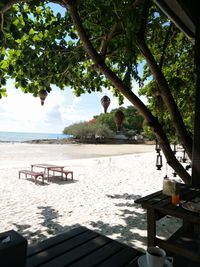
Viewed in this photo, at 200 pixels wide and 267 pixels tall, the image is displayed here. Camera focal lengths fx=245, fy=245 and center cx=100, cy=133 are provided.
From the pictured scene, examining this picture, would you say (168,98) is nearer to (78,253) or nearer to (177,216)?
(177,216)

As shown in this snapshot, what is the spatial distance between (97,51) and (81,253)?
4.08m

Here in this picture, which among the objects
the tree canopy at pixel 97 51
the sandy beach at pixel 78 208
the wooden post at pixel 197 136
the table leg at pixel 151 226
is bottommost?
the sandy beach at pixel 78 208

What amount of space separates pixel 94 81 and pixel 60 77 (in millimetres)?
1168

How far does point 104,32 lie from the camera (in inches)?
180

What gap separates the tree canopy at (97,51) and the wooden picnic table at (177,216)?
82cm

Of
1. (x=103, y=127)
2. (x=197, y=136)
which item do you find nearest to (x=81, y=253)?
(x=197, y=136)

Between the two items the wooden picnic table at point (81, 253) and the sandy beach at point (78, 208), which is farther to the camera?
the sandy beach at point (78, 208)

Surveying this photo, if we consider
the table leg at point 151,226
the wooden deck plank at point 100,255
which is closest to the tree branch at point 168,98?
the table leg at point 151,226

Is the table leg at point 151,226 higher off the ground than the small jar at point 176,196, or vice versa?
the small jar at point 176,196

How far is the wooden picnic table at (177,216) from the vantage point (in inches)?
103

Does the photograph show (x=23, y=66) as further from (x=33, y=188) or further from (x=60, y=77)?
(x=33, y=188)

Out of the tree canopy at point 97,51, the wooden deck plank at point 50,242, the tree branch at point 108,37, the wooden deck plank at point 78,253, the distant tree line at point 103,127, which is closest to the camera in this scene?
the wooden deck plank at point 78,253

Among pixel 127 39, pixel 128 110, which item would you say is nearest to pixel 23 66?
pixel 127 39

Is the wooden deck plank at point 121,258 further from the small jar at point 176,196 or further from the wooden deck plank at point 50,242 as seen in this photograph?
the small jar at point 176,196
